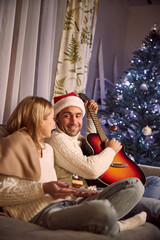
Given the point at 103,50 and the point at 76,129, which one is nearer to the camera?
the point at 76,129

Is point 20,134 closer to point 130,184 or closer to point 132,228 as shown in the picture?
point 130,184

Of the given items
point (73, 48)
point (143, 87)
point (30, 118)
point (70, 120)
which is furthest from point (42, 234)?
point (143, 87)

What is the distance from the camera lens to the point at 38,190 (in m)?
1.35

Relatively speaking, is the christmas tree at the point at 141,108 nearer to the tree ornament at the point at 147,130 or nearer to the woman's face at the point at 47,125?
the tree ornament at the point at 147,130

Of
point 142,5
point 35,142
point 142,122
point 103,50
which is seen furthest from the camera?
point 142,5

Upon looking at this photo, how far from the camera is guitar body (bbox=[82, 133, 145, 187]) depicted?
6.46ft

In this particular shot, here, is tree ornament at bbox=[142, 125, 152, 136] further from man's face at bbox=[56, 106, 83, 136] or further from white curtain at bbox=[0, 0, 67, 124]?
man's face at bbox=[56, 106, 83, 136]

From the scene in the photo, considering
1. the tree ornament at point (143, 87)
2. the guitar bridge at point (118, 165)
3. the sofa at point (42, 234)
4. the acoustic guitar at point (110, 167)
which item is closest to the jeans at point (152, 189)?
the acoustic guitar at point (110, 167)

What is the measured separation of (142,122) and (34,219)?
8.83 feet

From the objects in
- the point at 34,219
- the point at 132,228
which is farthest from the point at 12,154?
the point at 132,228

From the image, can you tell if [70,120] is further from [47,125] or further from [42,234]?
[42,234]

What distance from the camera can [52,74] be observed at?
3.00 metres

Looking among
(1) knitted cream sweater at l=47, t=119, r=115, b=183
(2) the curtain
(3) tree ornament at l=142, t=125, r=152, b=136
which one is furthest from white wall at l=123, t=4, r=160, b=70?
(1) knitted cream sweater at l=47, t=119, r=115, b=183

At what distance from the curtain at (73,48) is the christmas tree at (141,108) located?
761 millimetres
